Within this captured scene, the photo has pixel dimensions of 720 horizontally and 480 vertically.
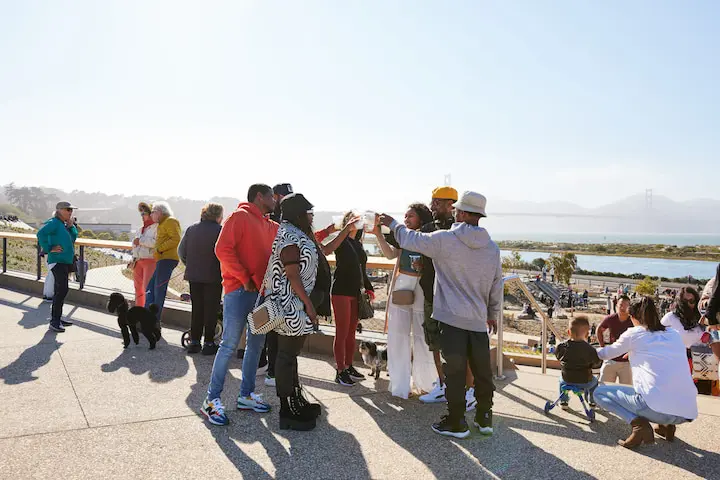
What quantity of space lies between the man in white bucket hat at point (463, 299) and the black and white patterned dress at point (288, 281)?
65 centimetres

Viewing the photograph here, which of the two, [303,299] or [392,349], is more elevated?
[303,299]

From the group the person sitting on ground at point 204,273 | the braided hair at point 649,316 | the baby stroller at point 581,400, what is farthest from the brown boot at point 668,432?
the person sitting on ground at point 204,273

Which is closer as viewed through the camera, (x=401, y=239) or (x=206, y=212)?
(x=401, y=239)

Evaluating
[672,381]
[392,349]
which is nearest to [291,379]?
[392,349]

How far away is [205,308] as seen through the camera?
5.55 meters

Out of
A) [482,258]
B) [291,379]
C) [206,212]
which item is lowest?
[291,379]

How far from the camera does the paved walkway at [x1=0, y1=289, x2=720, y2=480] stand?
9.39 ft

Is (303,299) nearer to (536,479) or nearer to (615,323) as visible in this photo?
(536,479)

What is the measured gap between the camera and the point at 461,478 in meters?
2.80

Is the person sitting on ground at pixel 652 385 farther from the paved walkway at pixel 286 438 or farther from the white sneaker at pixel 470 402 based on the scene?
the white sneaker at pixel 470 402

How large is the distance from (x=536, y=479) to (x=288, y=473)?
135cm

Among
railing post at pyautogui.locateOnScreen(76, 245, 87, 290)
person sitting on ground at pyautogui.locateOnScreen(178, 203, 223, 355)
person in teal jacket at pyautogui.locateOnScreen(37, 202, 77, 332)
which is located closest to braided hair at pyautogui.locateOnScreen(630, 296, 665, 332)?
person sitting on ground at pyautogui.locateOnScreen(178, 203, 223, 355)

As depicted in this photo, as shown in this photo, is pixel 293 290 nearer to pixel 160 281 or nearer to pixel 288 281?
pixel 288 281

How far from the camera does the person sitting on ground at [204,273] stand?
215 inches
